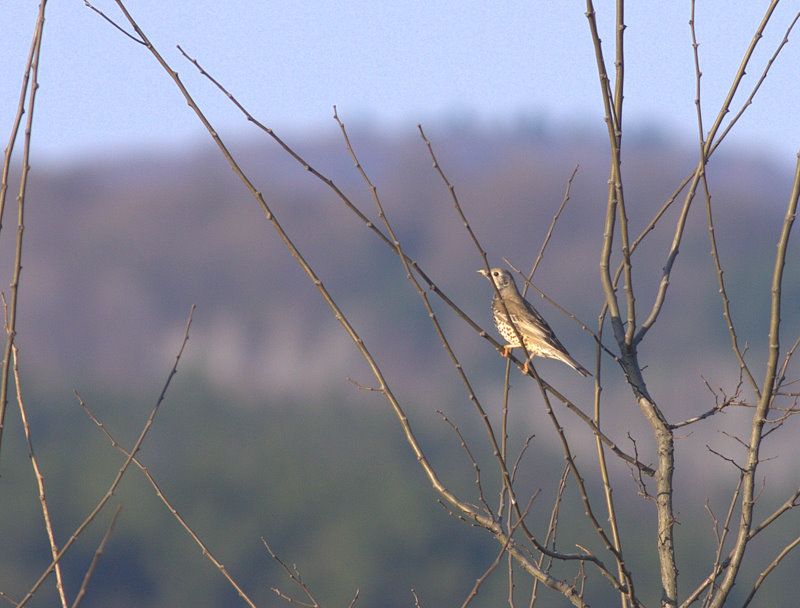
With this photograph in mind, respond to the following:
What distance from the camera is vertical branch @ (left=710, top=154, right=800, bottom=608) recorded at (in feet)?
15.8

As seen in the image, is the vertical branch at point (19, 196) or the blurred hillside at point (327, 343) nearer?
the vertical branch at point (19, 196)

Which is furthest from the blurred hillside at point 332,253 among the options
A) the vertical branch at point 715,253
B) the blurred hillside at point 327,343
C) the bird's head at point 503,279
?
the vertical branch at point 715,253

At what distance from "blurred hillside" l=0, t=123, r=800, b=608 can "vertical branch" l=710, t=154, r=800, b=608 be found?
3089 centimetres

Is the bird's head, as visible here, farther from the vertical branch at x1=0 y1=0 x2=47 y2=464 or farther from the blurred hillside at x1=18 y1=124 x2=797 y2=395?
the blurred hillside at x1=18 y1=124 x2=797 y2=395

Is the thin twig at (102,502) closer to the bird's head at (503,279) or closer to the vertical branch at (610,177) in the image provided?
the vertical branch at (610,177)

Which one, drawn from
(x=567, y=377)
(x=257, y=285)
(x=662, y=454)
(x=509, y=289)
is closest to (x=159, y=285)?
(x=257, y=285)

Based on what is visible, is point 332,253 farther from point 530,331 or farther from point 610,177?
point 610,177

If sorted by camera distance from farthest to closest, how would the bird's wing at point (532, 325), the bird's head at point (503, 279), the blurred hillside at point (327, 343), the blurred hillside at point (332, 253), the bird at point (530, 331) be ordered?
the blurred hillside at point (332, 253) < the blurred hillside at point (327, 343) < the bird's head at point (503, 279) < the bird's wing at point (532, 325) < the bird at point (530, 331)

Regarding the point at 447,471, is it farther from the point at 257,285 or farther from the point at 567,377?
the point at 257,285

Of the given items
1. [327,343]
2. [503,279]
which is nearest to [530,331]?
[503,279]

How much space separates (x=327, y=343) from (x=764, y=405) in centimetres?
9444

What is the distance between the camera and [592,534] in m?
55.2

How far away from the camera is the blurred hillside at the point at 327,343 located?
67938 mm

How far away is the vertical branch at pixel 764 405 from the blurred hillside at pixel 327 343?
30.9 meters
